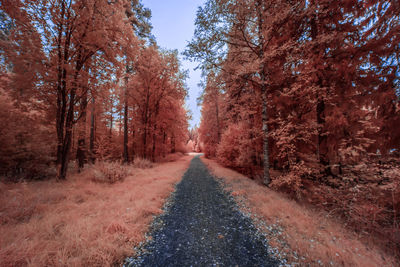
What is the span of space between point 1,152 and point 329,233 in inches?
482

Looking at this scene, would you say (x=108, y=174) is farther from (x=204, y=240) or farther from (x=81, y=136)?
(x=204, y=240)

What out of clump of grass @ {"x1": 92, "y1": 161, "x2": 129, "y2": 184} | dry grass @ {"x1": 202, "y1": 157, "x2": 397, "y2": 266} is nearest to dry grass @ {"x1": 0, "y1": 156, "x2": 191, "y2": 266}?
clump of grass @ {"x1": 92, "y1": 161, "x2": 129, "y2": 184}

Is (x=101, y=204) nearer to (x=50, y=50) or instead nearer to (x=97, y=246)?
(x=97, y=246)

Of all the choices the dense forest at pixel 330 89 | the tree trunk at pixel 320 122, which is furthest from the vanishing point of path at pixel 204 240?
the tree trunk at pixel 320 122

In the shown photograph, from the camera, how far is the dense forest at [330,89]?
386 cm

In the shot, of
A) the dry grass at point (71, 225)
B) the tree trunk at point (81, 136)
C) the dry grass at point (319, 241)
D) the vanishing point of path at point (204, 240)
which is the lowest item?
the vanishing point of path at point (204, 240)

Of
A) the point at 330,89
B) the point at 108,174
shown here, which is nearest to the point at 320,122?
the point at 330,89

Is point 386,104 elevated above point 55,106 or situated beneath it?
situated beneath

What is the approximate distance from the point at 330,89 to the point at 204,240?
745cm

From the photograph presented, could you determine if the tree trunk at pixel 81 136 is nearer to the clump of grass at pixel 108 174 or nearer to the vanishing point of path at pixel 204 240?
the clump of grass at pixel 108 174

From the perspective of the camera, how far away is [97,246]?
223 cm

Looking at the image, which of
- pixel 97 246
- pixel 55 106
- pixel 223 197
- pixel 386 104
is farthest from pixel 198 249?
pixel 55 106

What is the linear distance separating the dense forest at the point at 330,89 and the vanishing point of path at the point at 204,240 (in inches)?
110

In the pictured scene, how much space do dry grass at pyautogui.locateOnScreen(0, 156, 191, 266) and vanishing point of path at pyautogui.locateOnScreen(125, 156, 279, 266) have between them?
440 millimetres
